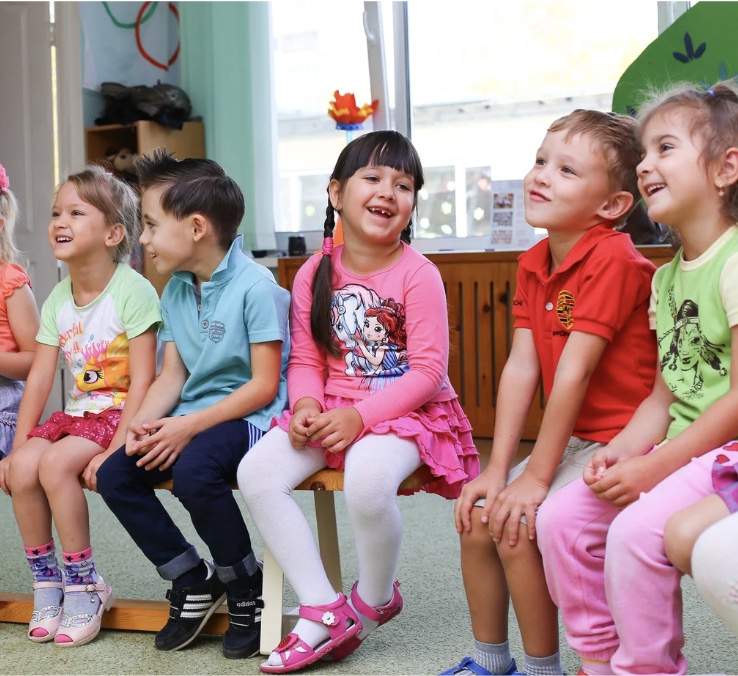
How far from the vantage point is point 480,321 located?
3.70 meters

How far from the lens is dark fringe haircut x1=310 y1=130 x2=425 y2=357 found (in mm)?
1596

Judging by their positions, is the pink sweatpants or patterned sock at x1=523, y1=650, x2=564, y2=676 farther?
patterned sock at x1=523, y1=650, x2=564, y2=676

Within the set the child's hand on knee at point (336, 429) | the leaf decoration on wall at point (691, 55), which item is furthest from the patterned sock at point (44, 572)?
the leaf decoration on wall at point (691, 55)

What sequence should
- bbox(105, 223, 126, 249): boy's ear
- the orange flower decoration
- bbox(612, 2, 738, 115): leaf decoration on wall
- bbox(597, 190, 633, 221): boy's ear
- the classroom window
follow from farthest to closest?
the orange flower decoration
the classroom window
bbox(612, 2, 738, 115): leaf decoration on wall
bbox(105, 223, 126, 249): boy's ear
bbox(597, 190, 633, 221): boy's ear

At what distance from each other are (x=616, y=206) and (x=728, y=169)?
0.19 metres

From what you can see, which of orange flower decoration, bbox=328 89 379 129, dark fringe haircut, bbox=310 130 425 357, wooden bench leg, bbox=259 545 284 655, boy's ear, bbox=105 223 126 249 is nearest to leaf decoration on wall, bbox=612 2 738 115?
orange flower decoration, bbox=328 89 379 129

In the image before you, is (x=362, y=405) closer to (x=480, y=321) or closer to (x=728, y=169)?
(x=728, y=169)

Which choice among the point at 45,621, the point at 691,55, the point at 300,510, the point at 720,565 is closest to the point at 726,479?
the point at 720,565

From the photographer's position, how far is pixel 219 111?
443 cm

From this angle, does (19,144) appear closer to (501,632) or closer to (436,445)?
(436,445)

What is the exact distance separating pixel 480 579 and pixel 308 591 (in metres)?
0.30

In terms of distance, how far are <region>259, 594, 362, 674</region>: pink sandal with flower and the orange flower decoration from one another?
9.75 feet

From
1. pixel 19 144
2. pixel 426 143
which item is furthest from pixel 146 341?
pixel 19 144

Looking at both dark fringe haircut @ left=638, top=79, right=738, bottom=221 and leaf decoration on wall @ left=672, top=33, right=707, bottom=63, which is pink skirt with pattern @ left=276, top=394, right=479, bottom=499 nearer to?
dark fringe haircut @ left=638, top=79, right=738, bottom=221
